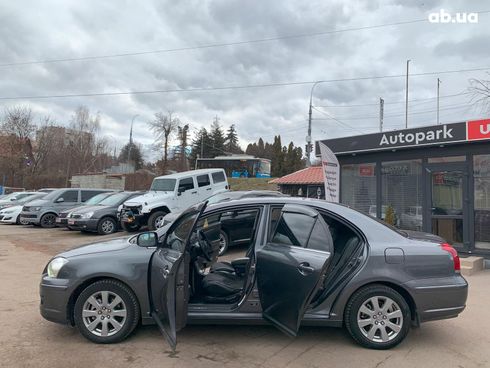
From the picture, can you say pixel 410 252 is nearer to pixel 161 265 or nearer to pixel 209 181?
pixel 161 265

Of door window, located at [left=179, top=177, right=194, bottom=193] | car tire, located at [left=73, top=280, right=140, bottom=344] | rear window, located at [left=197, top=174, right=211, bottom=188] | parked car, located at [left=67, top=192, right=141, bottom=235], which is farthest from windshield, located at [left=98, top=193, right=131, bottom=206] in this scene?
car tire, located at [left=73, top=280, right=140, bottom=344]

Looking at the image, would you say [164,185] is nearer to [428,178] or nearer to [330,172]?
[330,172]

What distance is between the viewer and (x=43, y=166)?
53.2 metres

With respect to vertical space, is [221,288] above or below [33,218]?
below

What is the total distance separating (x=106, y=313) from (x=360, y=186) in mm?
9436

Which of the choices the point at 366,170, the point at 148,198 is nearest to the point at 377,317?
the point at 366,170

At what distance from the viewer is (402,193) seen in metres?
11.2

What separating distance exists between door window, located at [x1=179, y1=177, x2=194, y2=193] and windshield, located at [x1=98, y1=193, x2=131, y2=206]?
101 inches

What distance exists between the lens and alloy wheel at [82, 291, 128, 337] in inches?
172

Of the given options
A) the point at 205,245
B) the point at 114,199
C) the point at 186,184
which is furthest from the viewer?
the point at 114,199

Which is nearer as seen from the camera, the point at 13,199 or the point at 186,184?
the point at 186,184

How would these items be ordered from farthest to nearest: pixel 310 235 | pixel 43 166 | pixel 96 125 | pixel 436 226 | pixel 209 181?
pixel 96 125
pixel 43 166
pixel 209 181
pixel 436 226
pixel 310 235

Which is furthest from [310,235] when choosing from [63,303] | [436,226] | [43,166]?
[43,166]

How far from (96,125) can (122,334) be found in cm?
6366
